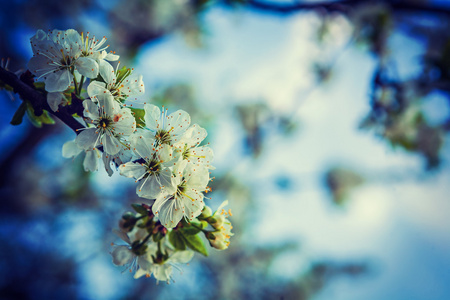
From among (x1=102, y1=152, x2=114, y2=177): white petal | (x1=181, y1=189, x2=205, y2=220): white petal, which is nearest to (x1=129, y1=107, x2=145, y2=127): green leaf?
(x1=102, y1=152, x2=114, y2=177): white petal

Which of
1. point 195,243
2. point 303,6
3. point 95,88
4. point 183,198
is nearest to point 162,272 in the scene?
point 195,243

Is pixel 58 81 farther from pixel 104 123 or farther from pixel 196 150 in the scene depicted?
pixel 196 150

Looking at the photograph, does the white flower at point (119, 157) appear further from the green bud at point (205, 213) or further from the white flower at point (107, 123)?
the green bud at point (205, 213)

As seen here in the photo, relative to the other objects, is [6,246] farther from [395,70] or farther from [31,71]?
[395,70]

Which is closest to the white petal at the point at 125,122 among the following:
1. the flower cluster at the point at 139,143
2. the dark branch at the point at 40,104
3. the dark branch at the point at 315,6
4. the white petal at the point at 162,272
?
the flower cluster at the point at 139,143

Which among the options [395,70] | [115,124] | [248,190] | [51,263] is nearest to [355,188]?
[248,190]

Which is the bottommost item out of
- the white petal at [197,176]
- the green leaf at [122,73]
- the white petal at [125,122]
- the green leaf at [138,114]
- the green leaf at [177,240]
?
the green leaf at [177,240]
